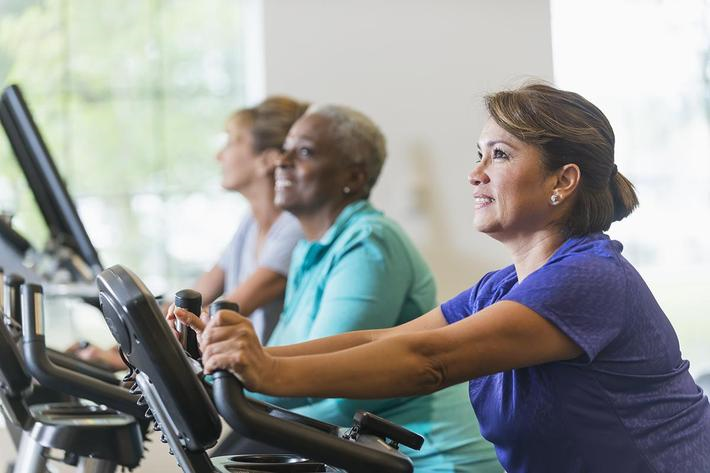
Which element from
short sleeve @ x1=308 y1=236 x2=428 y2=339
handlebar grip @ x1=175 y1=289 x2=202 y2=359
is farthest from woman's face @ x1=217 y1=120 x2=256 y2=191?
handlebar grip @ x1=175 y1=289 x2=202 y2=359

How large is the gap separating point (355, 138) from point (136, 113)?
3.44 m

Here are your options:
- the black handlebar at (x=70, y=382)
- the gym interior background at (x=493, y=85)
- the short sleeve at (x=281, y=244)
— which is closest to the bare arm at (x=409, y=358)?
the black handlebar at (x=70, y=382)

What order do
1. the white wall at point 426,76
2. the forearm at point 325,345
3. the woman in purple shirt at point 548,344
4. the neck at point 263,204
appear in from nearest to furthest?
the woman in purple shirt at point 548,344 < the forearm at point 325,345 < the neck at point 263,204 < the white wall at point 426,76

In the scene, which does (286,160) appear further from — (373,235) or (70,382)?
(70,382)

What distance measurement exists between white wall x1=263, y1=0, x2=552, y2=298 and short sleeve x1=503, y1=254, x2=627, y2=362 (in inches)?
105

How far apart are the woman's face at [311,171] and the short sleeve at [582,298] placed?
1382 mm

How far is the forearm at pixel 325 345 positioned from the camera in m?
1.67

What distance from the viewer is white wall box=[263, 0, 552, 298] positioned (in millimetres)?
4098

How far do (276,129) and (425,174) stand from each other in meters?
0.95

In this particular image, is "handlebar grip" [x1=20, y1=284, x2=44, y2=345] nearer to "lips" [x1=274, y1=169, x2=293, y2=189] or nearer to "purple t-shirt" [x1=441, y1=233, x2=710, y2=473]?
"purple t-shirt" [x1=441, y1=233, x2=710, y2=473]

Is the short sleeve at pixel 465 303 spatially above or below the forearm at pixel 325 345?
above

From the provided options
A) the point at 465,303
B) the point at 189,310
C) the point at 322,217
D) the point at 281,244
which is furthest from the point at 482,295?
the point at 281,244

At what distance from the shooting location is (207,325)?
116 centimetres

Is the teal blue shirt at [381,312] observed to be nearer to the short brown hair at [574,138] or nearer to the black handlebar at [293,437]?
the short brown hair at [574,138]
